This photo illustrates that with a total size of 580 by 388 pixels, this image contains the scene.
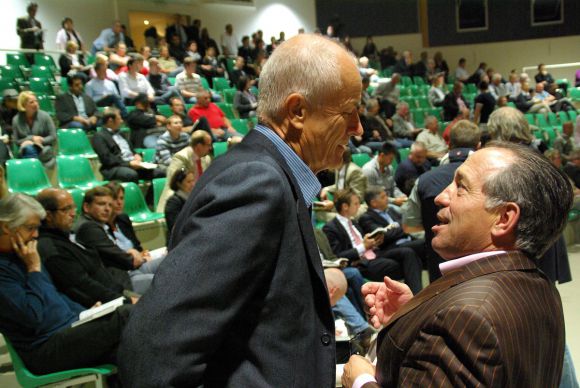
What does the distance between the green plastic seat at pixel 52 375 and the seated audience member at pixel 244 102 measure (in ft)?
23.7

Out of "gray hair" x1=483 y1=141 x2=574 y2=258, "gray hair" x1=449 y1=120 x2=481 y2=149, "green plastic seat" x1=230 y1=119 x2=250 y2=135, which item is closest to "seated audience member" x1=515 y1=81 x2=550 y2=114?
"green plastic seat" x1=230 y1=119 x2=250 y2=135

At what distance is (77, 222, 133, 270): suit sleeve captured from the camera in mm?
3982

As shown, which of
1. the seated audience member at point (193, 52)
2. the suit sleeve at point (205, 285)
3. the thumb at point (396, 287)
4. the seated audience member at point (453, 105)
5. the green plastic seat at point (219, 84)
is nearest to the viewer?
the suit sleeve at point (205, 285)

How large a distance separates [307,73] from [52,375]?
7.45 feet

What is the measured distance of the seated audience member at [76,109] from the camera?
24.3 ft

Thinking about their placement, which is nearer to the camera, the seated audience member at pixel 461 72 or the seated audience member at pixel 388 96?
the seated audience member at pixel 388 96

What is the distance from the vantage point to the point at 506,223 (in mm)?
1198

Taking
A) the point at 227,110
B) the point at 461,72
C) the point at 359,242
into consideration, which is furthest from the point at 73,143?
the point at 461,72

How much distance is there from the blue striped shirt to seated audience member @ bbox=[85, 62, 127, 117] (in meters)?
7.38

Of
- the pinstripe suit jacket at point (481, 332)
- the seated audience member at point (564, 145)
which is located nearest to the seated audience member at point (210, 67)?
the seated audience member at point (564, 145)

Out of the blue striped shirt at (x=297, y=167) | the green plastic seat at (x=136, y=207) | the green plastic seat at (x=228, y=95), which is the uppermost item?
the blue striped shirt at (x=297, y=167)

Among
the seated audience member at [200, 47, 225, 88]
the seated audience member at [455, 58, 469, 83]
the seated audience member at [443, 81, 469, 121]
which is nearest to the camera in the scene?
the seated audience member at [200, 47, 225, 88]

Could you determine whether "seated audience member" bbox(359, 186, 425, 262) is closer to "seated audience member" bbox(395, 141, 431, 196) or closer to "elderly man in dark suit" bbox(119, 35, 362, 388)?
"seated audience member" bbox(395, 141, 431, 196)

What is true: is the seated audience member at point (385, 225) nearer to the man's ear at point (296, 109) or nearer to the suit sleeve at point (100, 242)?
the suit sleeve at point (100, 242)
